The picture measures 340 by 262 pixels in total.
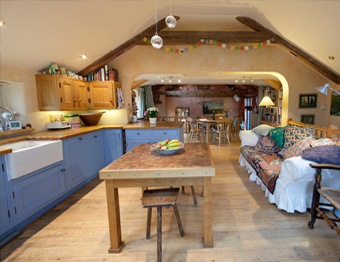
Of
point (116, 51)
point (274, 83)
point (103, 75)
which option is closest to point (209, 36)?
point (116, 51)

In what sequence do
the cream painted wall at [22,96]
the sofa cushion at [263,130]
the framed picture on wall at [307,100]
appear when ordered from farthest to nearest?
1. the framed picture on wall at [307,100]
2. the sofa cushion at [263,130]
3. the cream painted wall at [22,96]

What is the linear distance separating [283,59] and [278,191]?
3.33 meters

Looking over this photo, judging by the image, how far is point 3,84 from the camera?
285 centimetres

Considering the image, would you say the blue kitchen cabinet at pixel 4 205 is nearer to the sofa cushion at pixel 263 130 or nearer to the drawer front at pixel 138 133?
the drawer front at pixel 138 133

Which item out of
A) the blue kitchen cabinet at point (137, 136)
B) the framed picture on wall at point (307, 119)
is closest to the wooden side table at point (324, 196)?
the blue kitchen cabinet at point (137, 136)

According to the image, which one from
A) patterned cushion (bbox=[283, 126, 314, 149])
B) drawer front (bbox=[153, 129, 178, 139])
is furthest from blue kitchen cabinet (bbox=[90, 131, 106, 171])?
patterned cushion (bbox=[283, 126, 314, 149])

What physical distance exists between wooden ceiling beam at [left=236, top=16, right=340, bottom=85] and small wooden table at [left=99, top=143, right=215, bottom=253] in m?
3.51

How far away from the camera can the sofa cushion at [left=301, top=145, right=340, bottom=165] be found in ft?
6.41

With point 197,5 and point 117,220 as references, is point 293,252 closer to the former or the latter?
point 117,220

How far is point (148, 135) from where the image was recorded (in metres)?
3.93

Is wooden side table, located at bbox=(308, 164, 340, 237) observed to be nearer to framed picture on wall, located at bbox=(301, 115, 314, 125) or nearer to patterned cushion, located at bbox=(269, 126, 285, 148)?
patterned cushion, located at bbox=(269, 126, 285, 148)

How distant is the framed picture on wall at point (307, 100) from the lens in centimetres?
465

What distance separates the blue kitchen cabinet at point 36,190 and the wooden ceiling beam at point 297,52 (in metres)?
4.32

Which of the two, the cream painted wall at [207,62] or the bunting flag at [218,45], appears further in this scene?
the cream painted wall at [207,62]
